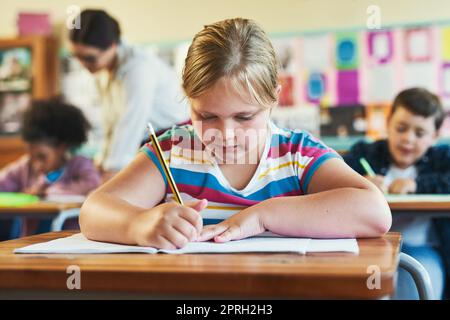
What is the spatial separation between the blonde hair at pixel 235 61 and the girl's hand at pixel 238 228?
0.77ft

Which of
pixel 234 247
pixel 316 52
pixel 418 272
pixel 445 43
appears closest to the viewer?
pixel 234 247

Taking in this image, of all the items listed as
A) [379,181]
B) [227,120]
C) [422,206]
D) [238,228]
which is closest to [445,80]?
[379,181]

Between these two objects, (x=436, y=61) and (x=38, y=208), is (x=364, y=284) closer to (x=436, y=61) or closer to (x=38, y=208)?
(x=38, y=208)

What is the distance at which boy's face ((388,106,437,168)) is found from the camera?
8.31ft

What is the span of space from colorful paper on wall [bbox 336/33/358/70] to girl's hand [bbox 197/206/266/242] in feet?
10.2

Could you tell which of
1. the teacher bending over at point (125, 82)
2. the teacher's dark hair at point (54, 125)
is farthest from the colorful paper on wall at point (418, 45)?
the teacher's dark hair at point (54, 125)

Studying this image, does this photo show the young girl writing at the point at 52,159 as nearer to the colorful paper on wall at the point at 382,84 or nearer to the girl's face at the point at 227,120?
the colorful paper on wall at the point at 382,84

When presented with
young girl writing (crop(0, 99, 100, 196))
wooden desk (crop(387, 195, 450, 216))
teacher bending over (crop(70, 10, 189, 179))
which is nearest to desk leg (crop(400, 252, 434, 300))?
wooden desk (crop(387, 195, 450, 216))

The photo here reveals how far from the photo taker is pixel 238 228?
3.43 feet

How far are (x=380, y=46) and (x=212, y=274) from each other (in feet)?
11.3

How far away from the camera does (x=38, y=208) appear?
234 cm

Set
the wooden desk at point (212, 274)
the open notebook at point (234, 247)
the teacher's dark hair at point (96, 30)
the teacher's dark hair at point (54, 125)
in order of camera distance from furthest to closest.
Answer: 1. the teacher's dark hair at point (54, 125)
2. the teacher's dark hair at point (96, 30)
3. the open notebook at point (234, 247)
4. the wooden desk at point (212, 274)

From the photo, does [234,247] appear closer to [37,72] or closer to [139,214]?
[139,214]

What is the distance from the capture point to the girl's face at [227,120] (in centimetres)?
118
